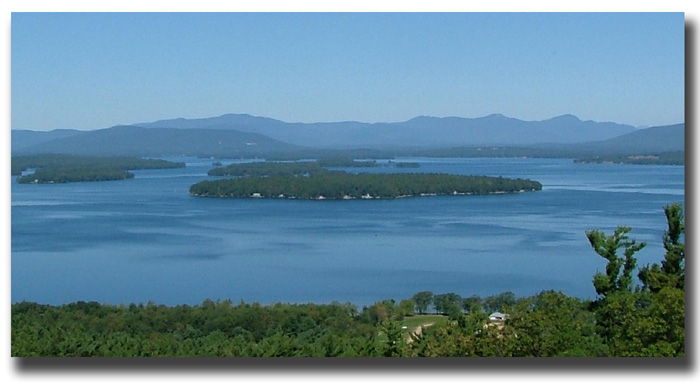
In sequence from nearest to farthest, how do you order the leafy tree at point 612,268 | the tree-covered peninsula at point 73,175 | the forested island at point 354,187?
the leafy tree at point 612,268
the tree-covered peninsula at point 73,175
the forested island at point 354,187

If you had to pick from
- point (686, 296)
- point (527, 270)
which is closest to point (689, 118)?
point (686, 296)

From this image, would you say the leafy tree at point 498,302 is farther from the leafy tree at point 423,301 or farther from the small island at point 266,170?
the small island at point 266,170

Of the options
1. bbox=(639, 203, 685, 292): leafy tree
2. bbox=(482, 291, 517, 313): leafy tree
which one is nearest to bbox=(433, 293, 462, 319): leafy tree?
bbox=(482, 291, 517, 313): leafy tree

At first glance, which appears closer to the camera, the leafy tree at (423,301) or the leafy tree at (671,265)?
the leafy tree at (671,265)

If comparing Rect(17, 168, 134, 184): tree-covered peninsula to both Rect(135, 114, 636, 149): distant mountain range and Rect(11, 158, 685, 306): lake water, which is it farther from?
Rect(135, 114, 636, 149): distant mountain range

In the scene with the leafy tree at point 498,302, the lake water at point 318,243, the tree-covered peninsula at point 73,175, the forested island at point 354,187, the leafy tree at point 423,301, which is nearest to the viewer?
the leafy tree at point 498,302

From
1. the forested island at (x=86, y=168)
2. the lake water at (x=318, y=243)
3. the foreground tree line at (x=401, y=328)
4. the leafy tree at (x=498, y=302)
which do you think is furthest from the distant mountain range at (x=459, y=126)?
the forested island at (x=86, y=168)

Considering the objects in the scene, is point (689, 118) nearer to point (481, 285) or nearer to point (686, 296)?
point (686, 296)

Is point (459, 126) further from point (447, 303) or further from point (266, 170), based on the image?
point (266, 170)
